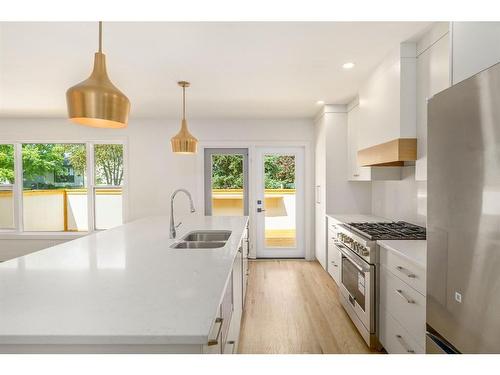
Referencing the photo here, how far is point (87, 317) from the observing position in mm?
955

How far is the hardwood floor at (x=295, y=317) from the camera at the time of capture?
235 cm

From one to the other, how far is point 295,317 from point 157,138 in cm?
358

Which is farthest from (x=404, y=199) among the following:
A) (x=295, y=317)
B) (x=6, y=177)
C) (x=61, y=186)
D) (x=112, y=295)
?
(x=6, y=177)

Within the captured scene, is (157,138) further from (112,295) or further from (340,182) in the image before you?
(112,295)

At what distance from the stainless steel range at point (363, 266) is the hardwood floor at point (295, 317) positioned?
6.5 inches

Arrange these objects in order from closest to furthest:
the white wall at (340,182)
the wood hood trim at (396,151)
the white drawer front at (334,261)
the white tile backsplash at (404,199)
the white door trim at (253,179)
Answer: the wood hood trim at (396,151), the white tile backsplash at (404,199), the white drawer front at (334,261), the white wall at (340,182), the white door trim at (253,179)

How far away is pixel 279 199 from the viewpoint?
4.95 metres

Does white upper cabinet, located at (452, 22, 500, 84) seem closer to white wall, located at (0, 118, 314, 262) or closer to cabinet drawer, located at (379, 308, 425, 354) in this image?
cabinet drawer, located at (379, 308, 425, 354)

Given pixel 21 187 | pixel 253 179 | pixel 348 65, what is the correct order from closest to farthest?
pixel 348 65 → pixel 253 179 → pixel 21 187

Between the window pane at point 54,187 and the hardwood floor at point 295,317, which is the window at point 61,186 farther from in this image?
the hardwood floor at point 295,317

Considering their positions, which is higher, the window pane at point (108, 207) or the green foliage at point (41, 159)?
the green foliage at point (41, 159)

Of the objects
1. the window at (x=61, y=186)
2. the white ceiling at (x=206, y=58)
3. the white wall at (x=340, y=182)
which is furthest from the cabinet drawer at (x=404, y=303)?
the window at (x=61, y=186)

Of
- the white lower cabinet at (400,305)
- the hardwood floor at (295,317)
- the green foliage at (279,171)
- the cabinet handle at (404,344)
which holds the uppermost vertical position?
the green foliage at (279,171)

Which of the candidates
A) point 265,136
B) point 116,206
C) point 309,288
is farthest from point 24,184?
point 309,288
